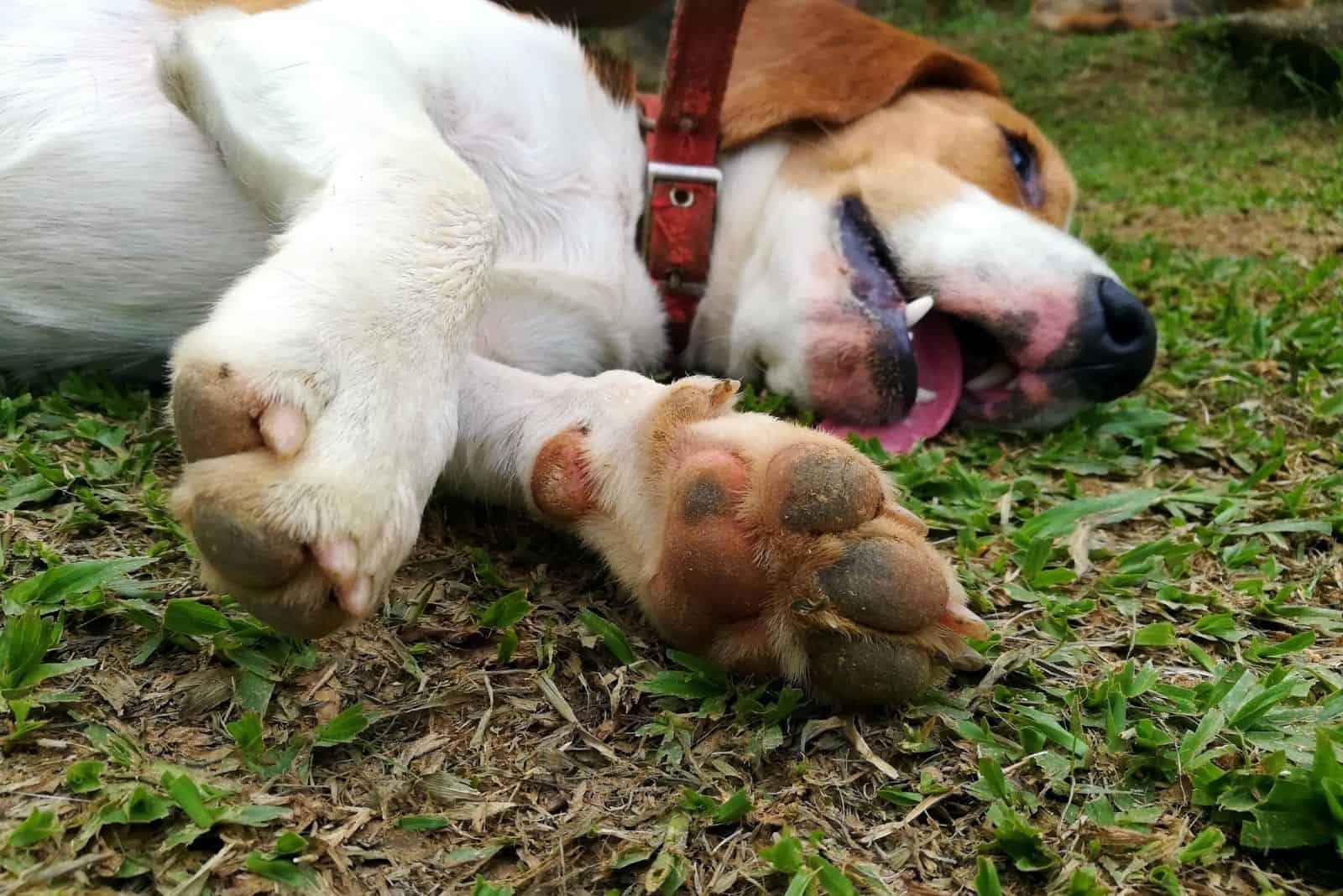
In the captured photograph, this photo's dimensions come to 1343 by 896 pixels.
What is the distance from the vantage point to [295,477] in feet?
3.60

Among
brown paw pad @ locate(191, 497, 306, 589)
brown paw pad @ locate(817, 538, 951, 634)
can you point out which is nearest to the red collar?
brown paw pad @ locate(817, 538, 951, 634)

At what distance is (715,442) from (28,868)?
87 centimetres

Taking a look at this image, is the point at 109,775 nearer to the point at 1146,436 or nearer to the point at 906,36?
the point at 1146,436

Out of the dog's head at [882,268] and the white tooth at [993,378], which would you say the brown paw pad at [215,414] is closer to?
the dog's head at [882,268]

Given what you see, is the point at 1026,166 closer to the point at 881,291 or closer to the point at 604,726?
the point at 881,291

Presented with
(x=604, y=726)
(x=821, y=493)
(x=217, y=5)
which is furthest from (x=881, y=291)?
(x=217, y=5)

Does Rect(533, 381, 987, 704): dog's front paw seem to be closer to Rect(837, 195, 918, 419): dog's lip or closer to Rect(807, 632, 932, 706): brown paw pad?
Rect(807, 632, 932, 706): brown paw pad

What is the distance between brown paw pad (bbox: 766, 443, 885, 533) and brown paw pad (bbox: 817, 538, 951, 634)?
37mm

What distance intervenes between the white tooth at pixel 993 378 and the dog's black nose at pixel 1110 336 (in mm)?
159

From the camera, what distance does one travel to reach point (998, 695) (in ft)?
4.44

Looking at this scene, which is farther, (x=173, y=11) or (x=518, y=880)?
(x=173, y=11)

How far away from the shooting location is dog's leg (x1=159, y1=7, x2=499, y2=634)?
1.09 metres

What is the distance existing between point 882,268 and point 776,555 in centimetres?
130

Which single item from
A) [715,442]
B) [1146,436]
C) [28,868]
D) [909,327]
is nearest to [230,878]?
[28,868]
